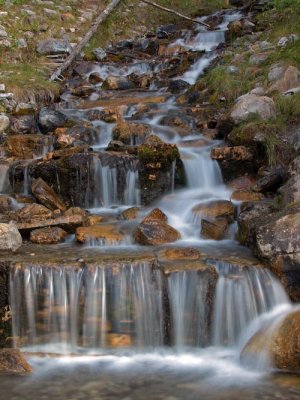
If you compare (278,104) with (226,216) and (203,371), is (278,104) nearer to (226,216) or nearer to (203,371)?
(226,216)

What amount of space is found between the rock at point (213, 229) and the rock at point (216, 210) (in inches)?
9.3

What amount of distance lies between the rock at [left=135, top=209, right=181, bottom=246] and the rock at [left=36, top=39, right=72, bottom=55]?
8.67 meters

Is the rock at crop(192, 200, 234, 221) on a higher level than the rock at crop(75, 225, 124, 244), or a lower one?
higher

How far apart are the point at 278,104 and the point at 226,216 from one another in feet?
9.99

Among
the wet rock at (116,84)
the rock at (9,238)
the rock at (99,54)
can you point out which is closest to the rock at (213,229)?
Answer: the rock at (9,238)

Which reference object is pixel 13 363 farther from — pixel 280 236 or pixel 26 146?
pixel 26 146

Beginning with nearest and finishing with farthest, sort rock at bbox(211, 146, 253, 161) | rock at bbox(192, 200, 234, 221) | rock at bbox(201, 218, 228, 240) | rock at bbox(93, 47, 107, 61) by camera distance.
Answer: rock at bbox(201, 218, 228, 240) → rock at bbox(192, 200, 234, 221) → rock at bbox(211, 146, 253, 161) → rock at bbox(93, 47, 107, 61)

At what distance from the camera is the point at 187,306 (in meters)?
5.78

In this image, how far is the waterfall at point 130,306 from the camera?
5691 millimetres

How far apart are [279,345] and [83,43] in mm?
11839

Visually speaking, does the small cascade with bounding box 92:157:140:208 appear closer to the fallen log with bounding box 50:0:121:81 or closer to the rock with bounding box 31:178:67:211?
the rock with bounding box 31:178:67:211

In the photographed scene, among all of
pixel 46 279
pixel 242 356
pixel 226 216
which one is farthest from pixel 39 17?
pixel 242 356

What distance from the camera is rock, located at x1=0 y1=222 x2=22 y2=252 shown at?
641 centimetres

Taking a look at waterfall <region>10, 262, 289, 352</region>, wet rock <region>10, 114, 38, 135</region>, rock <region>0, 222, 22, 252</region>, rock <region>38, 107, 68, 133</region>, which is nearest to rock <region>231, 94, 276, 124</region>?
rock <region>38, 107, 68, 133</region>
